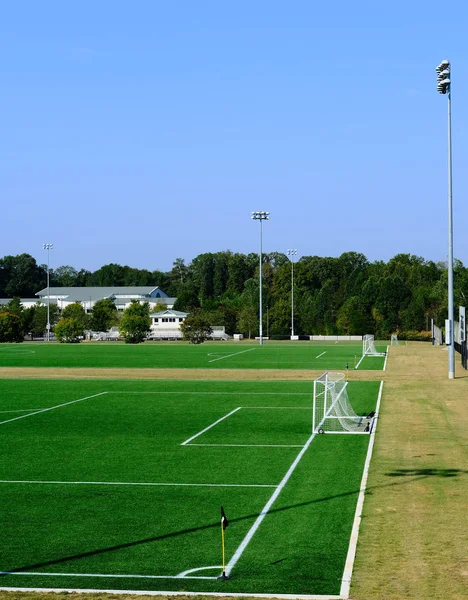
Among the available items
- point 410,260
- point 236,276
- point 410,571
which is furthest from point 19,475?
point 236,276

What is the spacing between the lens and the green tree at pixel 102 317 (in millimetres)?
129000

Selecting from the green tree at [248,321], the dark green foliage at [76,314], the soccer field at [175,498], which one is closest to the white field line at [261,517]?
the soccer field at [175,498]

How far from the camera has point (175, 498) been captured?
1680 cm

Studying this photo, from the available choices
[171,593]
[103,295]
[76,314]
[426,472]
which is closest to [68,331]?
[76,314]

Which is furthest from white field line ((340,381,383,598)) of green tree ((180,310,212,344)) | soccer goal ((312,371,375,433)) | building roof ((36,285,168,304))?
building roof ((36,285,168,304))

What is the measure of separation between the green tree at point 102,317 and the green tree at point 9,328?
24133 mm

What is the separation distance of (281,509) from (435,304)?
116967 mm

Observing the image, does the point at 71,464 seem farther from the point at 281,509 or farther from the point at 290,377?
the point at 290,377

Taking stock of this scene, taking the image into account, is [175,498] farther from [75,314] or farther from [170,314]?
[170,314]

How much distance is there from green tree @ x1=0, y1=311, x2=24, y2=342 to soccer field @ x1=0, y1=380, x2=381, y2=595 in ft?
234

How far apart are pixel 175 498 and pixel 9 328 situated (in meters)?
88.2

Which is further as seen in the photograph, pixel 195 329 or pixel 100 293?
pixel 100 293

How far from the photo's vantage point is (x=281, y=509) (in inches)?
620

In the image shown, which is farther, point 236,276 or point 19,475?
point 236,276
